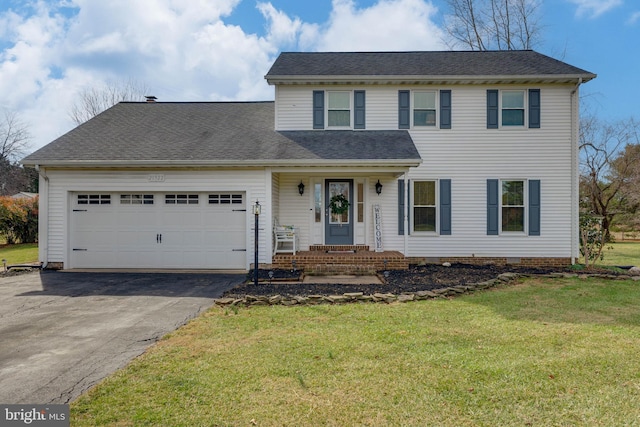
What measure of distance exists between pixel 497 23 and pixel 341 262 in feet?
57.8

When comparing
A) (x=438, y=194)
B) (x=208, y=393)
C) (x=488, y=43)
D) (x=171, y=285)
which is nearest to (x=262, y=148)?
(x=171, y=285)

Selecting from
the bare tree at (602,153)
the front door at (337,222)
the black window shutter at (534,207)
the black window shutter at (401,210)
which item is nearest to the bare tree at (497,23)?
the bare tree at (602,153)

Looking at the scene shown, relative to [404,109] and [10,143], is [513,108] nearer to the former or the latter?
[404,109]

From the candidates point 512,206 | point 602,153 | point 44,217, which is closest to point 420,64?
point 512,206

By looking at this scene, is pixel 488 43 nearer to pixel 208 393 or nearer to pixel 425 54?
pixel 425 54

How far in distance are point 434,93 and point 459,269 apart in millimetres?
5245

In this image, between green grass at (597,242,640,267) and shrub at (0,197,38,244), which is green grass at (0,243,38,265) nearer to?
shrub at (0,197,38,244)

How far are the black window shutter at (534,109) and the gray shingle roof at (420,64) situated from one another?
0.58 m

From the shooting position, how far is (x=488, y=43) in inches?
796

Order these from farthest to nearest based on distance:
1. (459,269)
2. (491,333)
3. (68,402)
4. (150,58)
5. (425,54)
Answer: (150,58) → (425,54) → (459,269) → (491,333) → (68,402)

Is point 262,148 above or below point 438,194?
above

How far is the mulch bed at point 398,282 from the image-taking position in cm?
734

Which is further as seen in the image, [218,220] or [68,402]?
[218,220]

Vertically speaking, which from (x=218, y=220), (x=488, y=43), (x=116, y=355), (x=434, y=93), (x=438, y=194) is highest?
→ (x=488, y=43)
